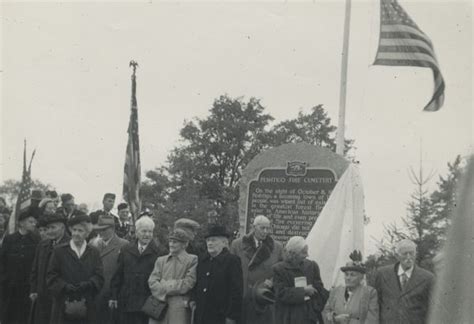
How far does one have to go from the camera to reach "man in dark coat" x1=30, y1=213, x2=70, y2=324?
880cm

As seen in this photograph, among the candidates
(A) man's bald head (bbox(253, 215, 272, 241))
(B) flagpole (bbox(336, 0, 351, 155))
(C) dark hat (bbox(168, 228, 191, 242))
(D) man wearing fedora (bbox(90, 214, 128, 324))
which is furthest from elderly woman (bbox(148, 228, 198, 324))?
(B) flagpole (bbox(336, 0, 351, 155))

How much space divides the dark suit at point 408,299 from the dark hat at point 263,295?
149cm

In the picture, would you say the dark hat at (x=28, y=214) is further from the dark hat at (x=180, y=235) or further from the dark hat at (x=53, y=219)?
the dark hat at (x=180, y=235)

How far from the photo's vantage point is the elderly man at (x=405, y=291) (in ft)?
24.2

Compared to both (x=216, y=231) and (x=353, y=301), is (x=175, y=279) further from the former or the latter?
(x=353, y=301)

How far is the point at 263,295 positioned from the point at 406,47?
17.6 feet

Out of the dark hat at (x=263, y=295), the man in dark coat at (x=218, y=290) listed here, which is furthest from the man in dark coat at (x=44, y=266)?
the dark hat at (x=263, y=295)

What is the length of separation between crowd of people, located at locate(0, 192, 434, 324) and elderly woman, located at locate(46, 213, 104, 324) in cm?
1

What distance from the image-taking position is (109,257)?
9.60m

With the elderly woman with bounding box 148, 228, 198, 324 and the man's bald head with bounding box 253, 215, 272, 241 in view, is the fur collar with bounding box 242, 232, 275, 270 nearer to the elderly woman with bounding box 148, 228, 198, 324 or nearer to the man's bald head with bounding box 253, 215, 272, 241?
the man's bald head with bounding box 253, 215, 272, 241

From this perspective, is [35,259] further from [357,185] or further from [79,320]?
[357,185]

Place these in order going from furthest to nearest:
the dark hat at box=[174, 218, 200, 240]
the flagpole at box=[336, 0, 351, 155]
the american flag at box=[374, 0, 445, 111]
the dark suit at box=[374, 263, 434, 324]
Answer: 1. the flagpole at box=[336, 0, 351, 155]
2. the american flag at box=[374, 0, 445, 111]
3. the dark hat at box=[174, 218, 200, 240]
4. the dark suit at box=[374, 263, 434, 324]

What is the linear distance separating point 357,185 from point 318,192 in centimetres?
79

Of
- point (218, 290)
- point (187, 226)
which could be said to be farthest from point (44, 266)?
point (218, 290)
